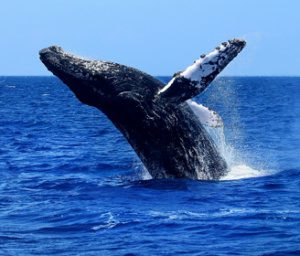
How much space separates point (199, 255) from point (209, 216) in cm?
187

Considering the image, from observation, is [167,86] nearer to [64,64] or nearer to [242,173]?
[64,64]

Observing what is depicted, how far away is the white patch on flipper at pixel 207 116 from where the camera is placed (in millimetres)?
12547

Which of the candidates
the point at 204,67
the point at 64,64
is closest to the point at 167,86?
the point at 204,67

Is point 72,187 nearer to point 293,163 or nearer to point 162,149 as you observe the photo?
point 162,149

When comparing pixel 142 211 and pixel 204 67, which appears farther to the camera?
pixel 204 67

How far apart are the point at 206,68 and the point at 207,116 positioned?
1091 mm

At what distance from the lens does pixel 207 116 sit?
12664 mm

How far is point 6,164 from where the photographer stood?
1770 centimetres

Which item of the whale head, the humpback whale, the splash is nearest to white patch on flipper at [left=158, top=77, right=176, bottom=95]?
the humpback whale

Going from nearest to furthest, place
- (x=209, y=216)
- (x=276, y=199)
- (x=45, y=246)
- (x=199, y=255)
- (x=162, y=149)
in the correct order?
1. (x=199, y=255)
2. (x=45, y=246)
3. (x=209, y=216)
4. (x=276, y=199)
5. (x=162, y=149)

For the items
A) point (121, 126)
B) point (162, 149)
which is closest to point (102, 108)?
point (121, 126)

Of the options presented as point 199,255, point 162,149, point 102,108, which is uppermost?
point 102,108

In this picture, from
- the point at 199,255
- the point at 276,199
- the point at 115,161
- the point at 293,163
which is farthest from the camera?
the point at 115,161

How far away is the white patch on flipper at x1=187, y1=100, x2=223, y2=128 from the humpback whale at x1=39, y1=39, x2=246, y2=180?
0.41ft
